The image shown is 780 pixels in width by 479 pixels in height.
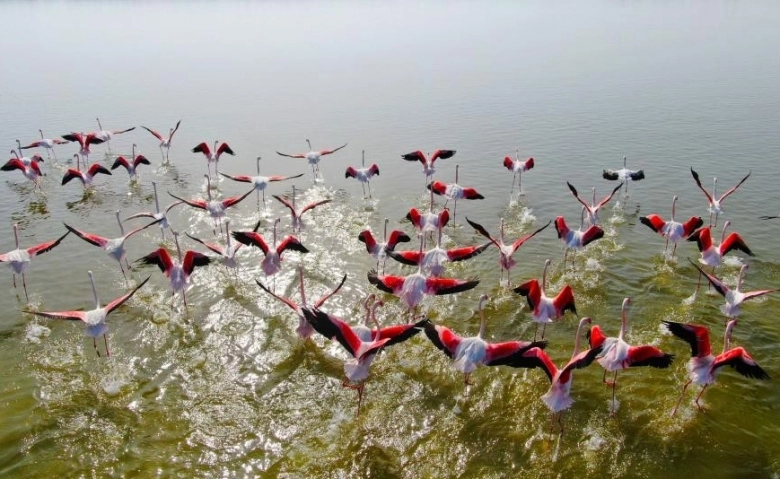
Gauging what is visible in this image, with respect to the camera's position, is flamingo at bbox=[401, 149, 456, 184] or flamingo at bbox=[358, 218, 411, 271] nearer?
flamingo at bbox=[358, 218, 411, 271]

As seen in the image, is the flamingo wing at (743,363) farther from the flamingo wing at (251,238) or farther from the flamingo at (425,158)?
the flamingo at (425,158)

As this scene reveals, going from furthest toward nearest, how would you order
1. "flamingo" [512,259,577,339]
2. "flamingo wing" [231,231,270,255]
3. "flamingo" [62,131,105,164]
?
"flamingo" [62,131,105,164], "flamingo wing" [231,231,270,255], "flamingo" [512,259,577,339]

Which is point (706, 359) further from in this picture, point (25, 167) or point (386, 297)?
point (25, 167)

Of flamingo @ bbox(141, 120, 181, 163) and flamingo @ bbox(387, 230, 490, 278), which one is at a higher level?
flamingo @ bbox(141, 120, 181, 163)

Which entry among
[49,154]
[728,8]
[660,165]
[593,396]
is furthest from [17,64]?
[728,8]

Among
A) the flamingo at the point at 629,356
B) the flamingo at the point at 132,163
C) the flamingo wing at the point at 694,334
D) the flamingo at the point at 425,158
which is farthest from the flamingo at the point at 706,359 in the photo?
the flamingo at the point at 132,163

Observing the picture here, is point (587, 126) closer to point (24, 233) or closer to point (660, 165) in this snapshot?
point (660, 165)

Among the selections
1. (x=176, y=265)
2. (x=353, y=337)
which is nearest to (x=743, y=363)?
(x=353, y=337)

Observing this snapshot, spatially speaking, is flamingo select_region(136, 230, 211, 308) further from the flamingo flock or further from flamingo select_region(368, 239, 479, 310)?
flamingo select_region(368, 239, 479, 310)

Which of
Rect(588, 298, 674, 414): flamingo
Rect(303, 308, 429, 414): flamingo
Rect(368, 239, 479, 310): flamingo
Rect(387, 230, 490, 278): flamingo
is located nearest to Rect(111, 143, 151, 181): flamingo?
Rect(387, 230, 490, 278): flamingo
